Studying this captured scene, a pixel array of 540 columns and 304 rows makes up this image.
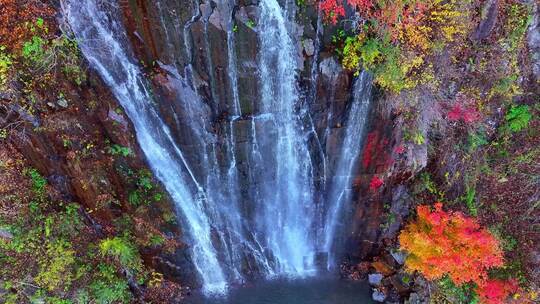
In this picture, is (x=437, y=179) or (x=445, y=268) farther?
(x=437, y=179)

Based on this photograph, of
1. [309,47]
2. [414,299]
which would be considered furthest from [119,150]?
[414,299]

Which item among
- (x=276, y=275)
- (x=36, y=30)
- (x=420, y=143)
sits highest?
(x=36, y=30)

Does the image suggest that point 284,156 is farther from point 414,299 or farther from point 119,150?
point 414,299

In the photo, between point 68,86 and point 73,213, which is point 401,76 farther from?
point 73,213

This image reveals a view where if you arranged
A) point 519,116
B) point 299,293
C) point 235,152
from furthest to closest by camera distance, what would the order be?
1. point 299,293
2. point 235,152
3. point 519,116

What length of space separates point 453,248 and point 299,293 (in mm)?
5755

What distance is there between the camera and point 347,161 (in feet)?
37.8

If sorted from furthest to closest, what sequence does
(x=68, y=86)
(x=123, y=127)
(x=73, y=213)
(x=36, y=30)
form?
(x=73, y=213) → (x=123, y=127) → (x=68, y=86) → (x=36, y=30)

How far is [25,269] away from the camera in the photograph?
10.1 metres

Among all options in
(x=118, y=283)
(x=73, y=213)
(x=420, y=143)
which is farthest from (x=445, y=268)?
(x=73, y=213)

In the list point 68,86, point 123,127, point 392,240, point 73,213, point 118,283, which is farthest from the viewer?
point 392,240

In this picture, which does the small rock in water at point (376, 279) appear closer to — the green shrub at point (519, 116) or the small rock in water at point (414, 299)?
the small rock in water at point (414, 299)

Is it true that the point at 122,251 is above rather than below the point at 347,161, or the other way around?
below

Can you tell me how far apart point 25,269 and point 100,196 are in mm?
2803
